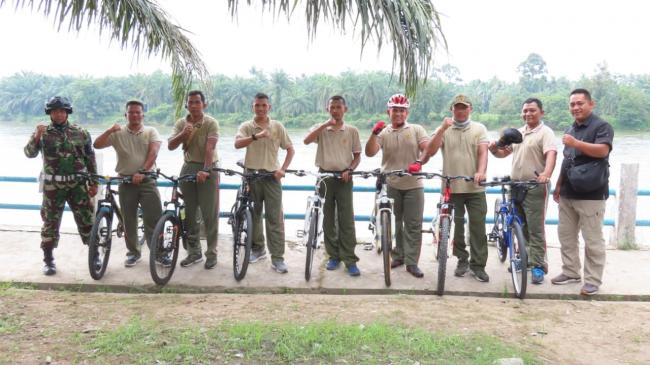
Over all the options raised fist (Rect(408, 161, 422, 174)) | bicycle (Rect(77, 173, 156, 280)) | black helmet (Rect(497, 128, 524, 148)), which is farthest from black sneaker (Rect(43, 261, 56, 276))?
black helmet (Rect(497, 128, 524, 148))

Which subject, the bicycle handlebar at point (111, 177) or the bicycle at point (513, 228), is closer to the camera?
the bicycle at point (513, 228)

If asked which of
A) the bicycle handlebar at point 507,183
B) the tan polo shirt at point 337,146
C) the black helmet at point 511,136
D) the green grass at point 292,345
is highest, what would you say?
the black helmet at point 511,136

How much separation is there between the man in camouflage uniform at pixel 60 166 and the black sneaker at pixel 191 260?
99 cm

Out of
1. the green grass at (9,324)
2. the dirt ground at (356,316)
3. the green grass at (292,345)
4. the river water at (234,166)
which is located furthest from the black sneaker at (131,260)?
the river water at (234,166)

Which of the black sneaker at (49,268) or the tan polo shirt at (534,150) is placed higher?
the tan polo shirt at (534,150)

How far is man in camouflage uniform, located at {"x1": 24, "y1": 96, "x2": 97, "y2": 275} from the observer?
16.0 feet

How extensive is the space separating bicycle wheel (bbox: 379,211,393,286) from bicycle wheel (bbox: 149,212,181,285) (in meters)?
1.89

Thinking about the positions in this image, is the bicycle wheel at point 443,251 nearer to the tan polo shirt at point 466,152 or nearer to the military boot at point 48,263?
the tan polo shirt at point 466,152

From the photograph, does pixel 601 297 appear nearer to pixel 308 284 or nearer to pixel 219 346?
pixel 308 284

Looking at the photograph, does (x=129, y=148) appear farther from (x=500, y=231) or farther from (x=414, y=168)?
(x=500, y=231)

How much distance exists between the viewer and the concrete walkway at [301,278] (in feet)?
15.7

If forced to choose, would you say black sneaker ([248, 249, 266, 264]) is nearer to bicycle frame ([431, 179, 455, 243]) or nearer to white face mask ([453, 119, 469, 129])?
bicycle frame ([431, 179, 455, 243])

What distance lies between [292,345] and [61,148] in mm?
2981

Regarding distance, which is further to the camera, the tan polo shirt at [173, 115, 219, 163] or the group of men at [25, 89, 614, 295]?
the tan polo shirt at [173, 115, 219, 163]
